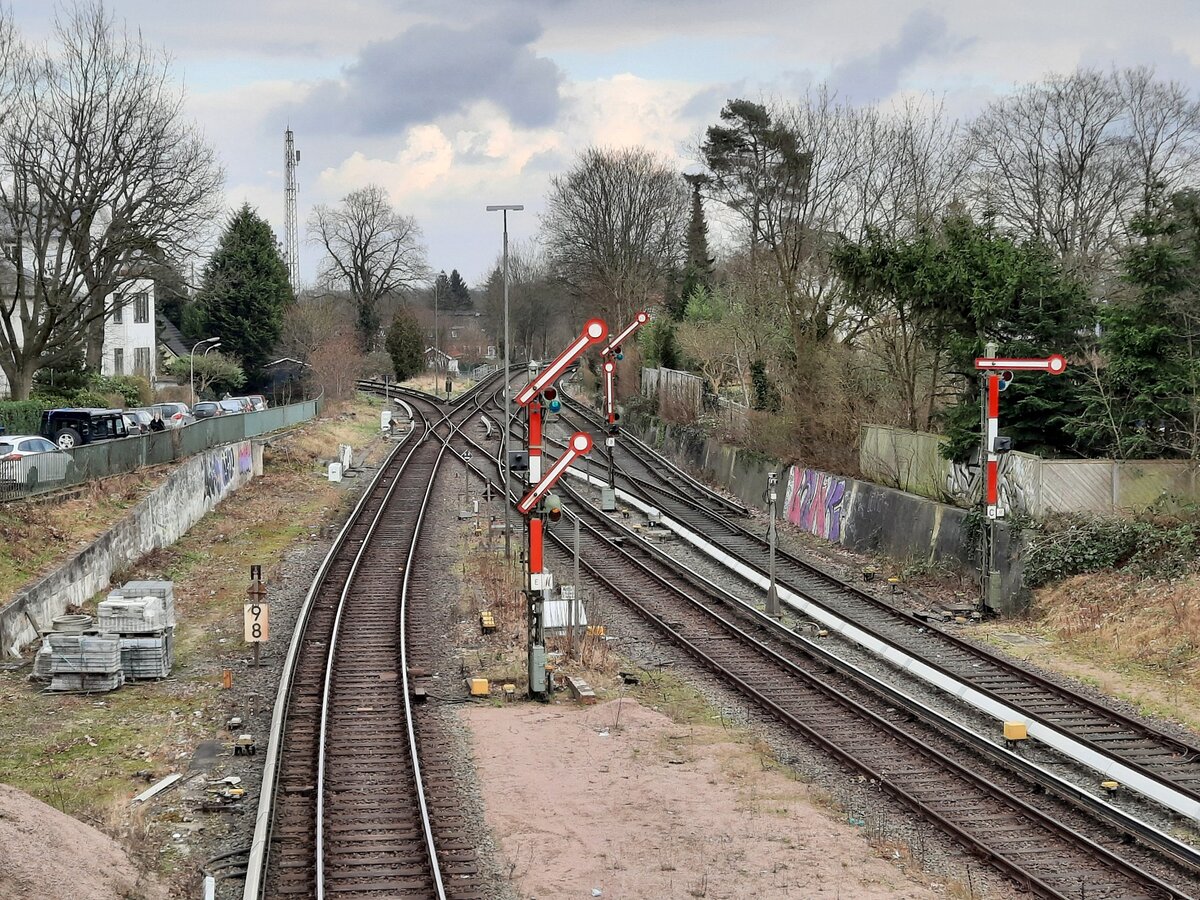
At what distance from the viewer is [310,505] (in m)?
38.7

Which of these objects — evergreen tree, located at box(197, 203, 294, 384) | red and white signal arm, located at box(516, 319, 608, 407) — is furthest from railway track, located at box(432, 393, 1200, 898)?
evergreen tree, located at box(197, 203, 294, 384)

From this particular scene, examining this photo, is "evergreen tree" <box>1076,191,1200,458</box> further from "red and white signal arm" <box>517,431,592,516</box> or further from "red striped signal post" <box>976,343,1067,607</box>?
"red and white signal arm" <box>517,431,592,516</box>

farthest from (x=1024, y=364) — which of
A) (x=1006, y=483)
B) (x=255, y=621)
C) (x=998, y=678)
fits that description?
(x=255, y=621)

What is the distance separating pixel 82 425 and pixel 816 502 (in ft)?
78.1

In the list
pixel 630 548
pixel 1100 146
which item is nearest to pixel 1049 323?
pixel 630 548

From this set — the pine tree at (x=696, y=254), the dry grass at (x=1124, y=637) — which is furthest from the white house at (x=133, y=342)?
the dry grass at (x=1124, y=637)

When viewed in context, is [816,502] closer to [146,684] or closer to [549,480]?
[549,480]

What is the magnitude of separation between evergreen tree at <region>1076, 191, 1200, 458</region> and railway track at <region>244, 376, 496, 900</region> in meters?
14.3

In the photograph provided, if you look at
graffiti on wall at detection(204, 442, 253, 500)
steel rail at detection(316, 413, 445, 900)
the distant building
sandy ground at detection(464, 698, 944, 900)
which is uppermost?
the distant building

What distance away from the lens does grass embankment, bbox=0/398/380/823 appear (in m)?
13.9

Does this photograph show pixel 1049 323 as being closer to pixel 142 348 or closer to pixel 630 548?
pixel 630 548

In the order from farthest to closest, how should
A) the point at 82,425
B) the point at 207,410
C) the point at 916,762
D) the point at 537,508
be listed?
the point at 207,410, the point at 82,425, the point at 537,508, the point at 916,762

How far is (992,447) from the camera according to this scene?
22.3 metres

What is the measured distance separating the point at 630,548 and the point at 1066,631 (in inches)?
489
